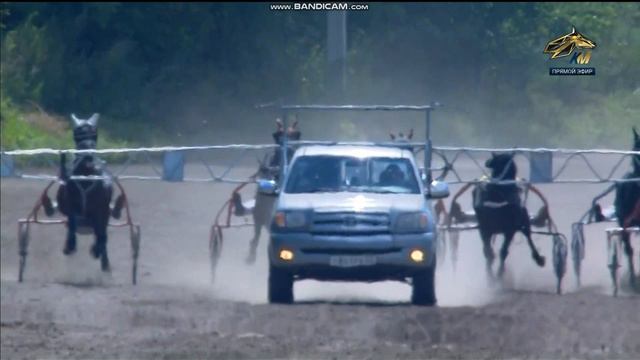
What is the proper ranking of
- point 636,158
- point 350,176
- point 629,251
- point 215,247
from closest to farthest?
point 350,176 < point 636,158 < point 629,251 < point 215,247

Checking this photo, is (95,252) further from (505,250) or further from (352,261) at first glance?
(505,250)

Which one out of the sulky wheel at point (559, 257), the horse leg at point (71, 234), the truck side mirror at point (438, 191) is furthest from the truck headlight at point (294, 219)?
the horse leg at point (71, 234)

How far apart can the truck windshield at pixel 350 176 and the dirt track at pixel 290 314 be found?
1317mm

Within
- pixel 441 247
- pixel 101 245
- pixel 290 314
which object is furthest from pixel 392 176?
pixel 101 245

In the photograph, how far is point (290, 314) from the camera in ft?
50.4

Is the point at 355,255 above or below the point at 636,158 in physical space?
below

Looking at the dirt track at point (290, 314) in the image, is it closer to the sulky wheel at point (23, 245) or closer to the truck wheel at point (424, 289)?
the sulky wheel at point (23, 245)

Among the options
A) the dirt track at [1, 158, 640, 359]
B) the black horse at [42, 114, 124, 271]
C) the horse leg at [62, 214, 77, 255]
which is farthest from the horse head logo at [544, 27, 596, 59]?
the horse leg at [62, 214, 77, 255]

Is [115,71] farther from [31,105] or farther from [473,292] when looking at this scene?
[473,292]

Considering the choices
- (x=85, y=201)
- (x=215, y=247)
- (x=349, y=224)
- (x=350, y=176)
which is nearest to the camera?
(x=349, y=224)

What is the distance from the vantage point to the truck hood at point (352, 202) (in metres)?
16.5

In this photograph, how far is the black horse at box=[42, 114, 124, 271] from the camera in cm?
1973

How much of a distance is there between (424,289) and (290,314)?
1.99 metres

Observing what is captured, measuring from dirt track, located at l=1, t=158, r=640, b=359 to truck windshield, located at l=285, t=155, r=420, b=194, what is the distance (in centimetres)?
132
